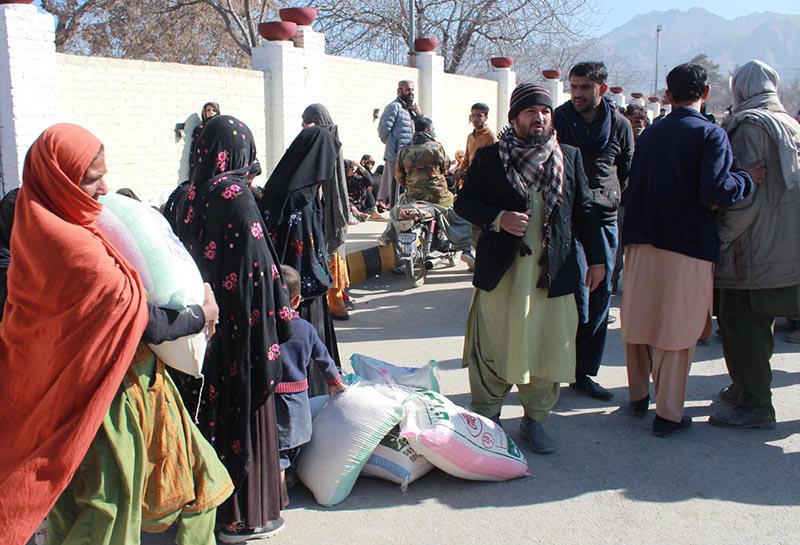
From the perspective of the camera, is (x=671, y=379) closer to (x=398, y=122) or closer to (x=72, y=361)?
(x=72, y=361)

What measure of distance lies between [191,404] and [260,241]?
0.72 metres

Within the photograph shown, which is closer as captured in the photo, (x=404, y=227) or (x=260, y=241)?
(x=260, y=241)

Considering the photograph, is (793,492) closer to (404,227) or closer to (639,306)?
(639,306)

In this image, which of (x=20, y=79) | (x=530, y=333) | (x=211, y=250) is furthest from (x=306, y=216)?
(x=20, y=79)

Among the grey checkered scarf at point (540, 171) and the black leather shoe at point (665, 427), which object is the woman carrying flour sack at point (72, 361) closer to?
the grey checkered scarf at point (540, 171)

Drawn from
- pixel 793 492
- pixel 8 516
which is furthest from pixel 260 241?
pixel 793 492

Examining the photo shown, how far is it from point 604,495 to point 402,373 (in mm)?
1163

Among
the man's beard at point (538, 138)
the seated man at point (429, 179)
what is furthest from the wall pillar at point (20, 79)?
the man's beard at point (538, 138)

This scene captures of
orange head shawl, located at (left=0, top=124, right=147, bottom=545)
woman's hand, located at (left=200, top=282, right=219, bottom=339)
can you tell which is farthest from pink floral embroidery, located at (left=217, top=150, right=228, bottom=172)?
orange head shawl, located at (left=0, top=124, right=147, bottom=545)

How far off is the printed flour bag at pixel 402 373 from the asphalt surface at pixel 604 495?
46 centimetres

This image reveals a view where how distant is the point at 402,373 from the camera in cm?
403

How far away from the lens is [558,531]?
10.4 feet

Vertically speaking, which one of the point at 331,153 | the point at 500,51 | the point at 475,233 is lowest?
the point at 475,233

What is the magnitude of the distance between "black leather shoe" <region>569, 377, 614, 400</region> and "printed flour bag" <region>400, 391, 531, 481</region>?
1.19m
